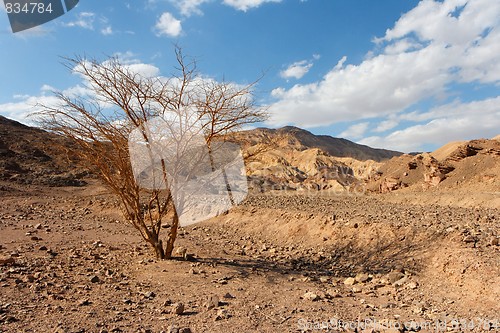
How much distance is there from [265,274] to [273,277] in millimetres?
194

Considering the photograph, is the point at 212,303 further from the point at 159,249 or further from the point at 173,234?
the point at 159,249

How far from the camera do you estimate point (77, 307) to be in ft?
13.1

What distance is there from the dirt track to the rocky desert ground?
0.8 inches

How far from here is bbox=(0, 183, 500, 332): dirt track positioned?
12.6 ft

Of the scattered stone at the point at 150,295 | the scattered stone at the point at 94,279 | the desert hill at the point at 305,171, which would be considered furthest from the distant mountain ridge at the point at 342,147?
the scattered stone at the point at 150,295

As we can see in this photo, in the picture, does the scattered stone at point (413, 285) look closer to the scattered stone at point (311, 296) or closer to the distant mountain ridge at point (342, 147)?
the scattered stone at point (311, 296)

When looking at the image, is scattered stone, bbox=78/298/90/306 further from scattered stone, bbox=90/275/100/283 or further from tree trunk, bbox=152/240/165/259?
tree trunk, bbox=152/240/165/259

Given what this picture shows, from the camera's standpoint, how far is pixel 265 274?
5832 mm

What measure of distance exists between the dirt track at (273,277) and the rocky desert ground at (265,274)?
21 millimetres

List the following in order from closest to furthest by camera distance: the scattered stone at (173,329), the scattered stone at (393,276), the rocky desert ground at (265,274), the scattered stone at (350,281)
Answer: the scattered stone at (173,329) < the rocky desert ground at (265,274) < the scattered stone at (393,276) < the scattered stone at (350,281)

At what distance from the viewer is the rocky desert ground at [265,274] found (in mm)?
3824

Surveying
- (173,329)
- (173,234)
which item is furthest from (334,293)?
(173,234)

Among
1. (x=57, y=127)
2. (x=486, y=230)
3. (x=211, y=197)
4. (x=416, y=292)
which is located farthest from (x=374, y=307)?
(x=211, y=197)

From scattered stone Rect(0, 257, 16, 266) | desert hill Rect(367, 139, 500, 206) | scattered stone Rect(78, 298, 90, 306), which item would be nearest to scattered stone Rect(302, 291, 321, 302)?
scattered stone Rect(78, 298, 90, 306)
